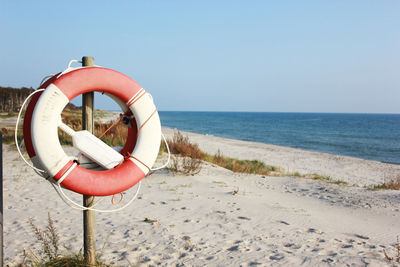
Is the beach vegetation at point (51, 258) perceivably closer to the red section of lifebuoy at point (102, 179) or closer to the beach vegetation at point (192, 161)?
the red section of lifebuoy at point (102, 179)

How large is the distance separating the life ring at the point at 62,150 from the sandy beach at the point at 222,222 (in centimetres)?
63

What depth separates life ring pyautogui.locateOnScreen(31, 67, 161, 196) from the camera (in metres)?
2.05

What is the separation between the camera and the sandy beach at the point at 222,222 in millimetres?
2652

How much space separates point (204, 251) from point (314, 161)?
31.4ft

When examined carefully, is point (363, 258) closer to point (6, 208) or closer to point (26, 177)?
point (6, 208)

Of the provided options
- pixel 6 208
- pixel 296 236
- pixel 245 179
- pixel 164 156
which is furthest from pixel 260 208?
pixel 164 156

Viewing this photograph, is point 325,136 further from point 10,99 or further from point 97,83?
point 97,83

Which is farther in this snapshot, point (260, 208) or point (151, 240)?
point (260, 208)

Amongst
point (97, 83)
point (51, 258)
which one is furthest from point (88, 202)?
point (97, 83)

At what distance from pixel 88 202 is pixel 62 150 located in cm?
43

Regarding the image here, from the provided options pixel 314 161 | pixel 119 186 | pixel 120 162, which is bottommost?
pixel 314 161

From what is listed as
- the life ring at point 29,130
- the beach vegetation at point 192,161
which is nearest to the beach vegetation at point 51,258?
the life ring at point 29,130

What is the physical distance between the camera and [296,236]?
310cm

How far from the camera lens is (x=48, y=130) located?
205 cm
